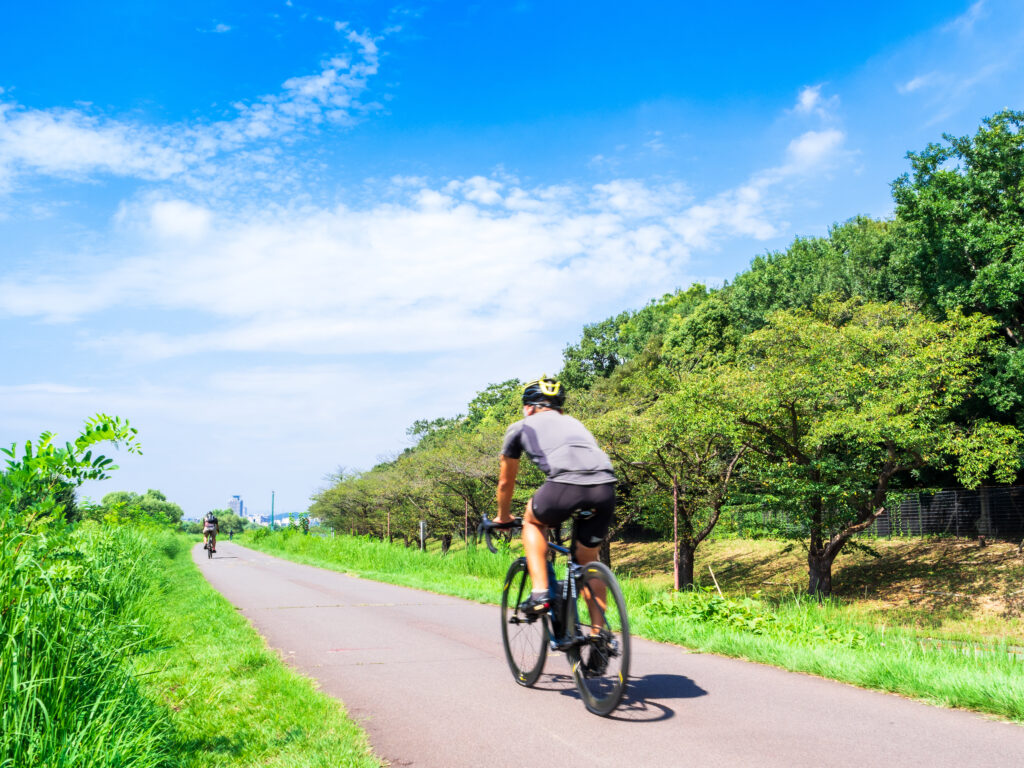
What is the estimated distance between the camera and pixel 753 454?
23750 mm

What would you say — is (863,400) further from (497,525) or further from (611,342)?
(611,342)

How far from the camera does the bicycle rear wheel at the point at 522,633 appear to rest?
4844 mm

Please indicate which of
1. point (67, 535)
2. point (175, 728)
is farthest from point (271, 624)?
point (175, 728)

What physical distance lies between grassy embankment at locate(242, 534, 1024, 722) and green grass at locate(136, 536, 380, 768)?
3.29m

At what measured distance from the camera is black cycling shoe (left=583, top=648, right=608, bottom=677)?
421 centimetres

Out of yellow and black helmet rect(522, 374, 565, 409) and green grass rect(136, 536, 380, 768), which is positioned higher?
yellow and black helmet rect(522, 374, 565, 409)

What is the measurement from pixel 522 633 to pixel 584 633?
709mm

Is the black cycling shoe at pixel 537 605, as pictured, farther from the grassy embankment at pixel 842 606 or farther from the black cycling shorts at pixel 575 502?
the grassy embankment at pixel 842 606

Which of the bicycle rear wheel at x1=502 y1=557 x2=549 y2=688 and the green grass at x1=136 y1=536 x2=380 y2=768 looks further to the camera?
the bicycle rear wheel at x1=502 y1=557 x2=549 y2=688

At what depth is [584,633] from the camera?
4.52 meters

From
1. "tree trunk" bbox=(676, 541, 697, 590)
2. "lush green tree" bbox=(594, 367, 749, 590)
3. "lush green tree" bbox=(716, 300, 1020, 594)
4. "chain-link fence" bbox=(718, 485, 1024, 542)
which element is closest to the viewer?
"lush green tree" bbox=(716, 300, 1020, 594)

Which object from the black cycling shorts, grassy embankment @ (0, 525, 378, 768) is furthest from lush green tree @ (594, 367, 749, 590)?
grassy embankment @ (0, 525, 378, 768)

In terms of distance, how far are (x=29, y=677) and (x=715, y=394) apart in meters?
20.0

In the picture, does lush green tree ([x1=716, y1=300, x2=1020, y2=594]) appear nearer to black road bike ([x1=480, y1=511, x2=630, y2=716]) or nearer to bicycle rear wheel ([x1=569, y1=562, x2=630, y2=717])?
black road bike ([x1=480, y1=511, x2=630, y2=716])
